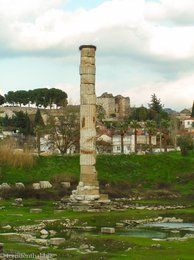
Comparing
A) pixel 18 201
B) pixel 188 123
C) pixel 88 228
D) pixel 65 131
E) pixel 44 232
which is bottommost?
pixel 88 228

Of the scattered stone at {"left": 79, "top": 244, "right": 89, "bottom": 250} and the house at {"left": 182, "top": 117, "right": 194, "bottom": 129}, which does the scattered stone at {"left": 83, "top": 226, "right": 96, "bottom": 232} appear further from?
the house at {"left": 182, "top": 117, "right": 194, "bottom": 129}

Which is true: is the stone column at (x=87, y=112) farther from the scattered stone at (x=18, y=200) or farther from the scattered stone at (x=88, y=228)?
the scattered stone at (x=88, y=228)

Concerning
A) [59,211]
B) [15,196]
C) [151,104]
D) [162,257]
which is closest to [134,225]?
[59,211]

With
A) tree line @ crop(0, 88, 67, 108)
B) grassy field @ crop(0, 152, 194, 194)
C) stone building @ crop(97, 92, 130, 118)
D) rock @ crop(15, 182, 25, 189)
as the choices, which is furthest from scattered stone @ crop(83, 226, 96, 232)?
stone building @ crop(97, 92, 130, 118)

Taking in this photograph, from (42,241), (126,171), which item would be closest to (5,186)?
(126,171)

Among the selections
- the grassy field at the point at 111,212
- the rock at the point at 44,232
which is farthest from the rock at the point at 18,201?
the rock at the point at 44,232

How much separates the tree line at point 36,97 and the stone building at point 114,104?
21147mm

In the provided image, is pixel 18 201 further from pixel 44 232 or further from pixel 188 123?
pixel 188 123

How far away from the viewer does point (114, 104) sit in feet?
636

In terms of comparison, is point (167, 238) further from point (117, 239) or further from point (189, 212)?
point (189, 212)

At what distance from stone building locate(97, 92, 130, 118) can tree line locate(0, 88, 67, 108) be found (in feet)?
69.4

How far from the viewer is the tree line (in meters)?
164

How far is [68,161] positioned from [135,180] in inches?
319

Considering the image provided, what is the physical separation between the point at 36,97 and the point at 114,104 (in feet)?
104
